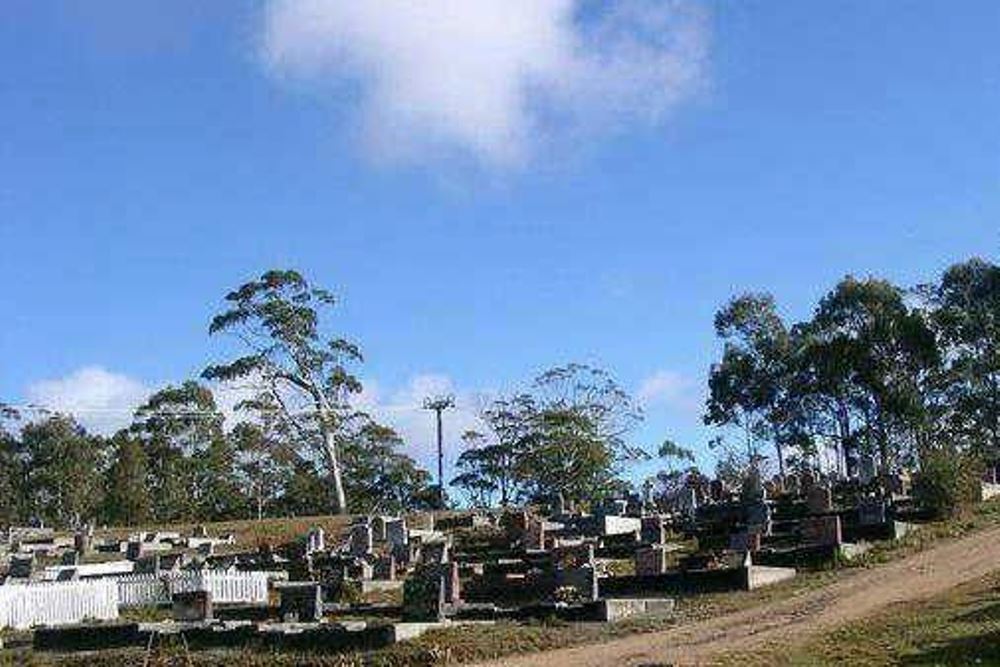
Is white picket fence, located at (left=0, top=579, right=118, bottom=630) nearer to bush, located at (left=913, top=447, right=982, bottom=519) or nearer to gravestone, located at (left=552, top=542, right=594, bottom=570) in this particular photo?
gravestone, located at (left=552, top=542, right=594, bottom=570)

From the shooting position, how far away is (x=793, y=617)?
65.3 ft

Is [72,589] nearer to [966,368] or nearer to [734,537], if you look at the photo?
A: [734,537]

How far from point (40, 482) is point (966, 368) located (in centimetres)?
5251

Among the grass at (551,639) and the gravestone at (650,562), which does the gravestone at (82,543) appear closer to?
the grass at (551,639)

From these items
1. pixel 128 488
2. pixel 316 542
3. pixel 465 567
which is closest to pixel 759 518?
pixel 465 567

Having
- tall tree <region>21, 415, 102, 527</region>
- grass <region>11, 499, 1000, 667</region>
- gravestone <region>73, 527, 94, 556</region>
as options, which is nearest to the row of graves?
gravestone <region>73, 527, 94, 556</region>

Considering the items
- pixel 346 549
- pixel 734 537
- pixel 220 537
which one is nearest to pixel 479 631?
pixel 734 537

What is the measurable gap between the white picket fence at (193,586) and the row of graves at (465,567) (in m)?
0.04

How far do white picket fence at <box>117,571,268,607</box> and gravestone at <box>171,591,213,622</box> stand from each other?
3.70m

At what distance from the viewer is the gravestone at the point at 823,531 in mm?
25516

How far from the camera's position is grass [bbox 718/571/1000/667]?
1570cm

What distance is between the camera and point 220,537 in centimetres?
4600

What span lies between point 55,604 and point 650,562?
42.5 ft

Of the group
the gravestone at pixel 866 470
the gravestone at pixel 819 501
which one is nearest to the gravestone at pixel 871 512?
the gravestone at pixel 819 501
